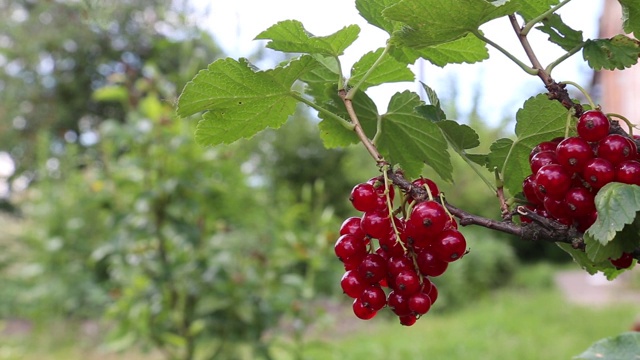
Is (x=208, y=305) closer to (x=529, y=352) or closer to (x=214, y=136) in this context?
(x=214, y=136)

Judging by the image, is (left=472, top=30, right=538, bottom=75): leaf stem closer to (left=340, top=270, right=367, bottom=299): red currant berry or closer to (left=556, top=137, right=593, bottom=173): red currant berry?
(left=556, top=137, right=593, bottom=173): red currant berry

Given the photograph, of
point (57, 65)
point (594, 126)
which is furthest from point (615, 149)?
point (57, 65)

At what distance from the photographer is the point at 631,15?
0.55 m

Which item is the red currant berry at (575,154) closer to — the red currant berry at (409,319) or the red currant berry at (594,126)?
the red currant berry at (594,126)

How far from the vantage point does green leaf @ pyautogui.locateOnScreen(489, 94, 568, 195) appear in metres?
0.60

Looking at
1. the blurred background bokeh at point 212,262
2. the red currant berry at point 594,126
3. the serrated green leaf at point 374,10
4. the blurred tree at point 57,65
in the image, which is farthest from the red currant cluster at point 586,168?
the blurred tree at point 57,65

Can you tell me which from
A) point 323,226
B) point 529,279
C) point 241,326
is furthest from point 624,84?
point 241,326

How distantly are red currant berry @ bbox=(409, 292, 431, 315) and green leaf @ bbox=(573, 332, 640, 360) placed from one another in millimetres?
278

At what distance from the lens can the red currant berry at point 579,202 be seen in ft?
1.63

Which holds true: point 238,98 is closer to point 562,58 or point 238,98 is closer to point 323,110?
point 323,110

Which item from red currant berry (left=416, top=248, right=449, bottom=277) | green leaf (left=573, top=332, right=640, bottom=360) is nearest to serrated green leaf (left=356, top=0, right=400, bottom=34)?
red currant berry (left=416, top=248, right=449, bottom=277)

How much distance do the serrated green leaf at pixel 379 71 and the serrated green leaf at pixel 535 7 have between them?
140mm

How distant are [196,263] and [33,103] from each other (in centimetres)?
1096

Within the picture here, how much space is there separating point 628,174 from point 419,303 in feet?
0.64
